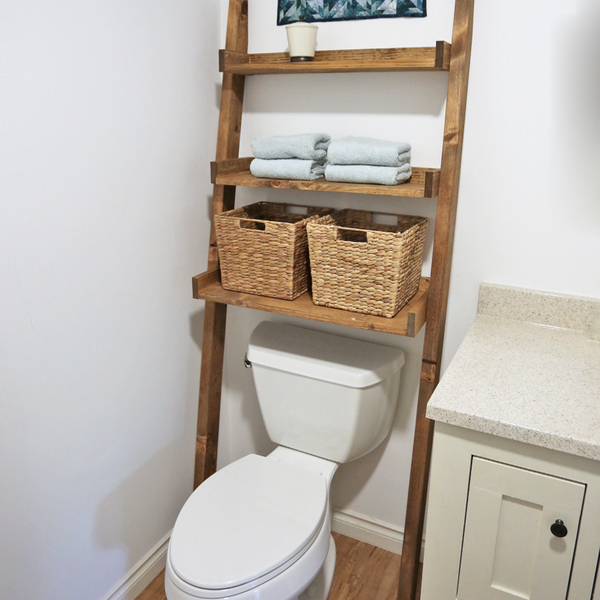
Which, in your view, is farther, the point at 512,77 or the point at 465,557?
the point at 512,77

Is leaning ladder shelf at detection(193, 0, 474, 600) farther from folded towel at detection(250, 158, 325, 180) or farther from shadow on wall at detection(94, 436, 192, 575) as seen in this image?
shadow on wall at detection(94, 436, 192, 575)

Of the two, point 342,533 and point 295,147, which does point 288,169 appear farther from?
point 342,533

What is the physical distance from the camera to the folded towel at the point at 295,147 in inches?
54.1

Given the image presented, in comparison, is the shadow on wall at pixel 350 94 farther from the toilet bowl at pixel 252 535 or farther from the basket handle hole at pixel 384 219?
the toilet bowl at pixel 252 535

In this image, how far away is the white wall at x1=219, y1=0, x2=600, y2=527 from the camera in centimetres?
129

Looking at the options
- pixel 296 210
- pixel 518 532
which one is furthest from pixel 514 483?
Result: pixel 296 210

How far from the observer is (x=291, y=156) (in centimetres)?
141

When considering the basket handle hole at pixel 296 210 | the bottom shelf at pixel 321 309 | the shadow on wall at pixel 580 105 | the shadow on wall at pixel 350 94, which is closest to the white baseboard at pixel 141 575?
the bottom shelf at pixel 321 309

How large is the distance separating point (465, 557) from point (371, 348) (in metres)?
0.63

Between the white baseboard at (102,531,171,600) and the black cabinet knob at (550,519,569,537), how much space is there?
3.91 feet

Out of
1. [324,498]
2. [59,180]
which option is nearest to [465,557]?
[324,498]

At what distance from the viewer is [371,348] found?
5.19 ft

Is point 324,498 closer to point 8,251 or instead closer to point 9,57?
point 8,251

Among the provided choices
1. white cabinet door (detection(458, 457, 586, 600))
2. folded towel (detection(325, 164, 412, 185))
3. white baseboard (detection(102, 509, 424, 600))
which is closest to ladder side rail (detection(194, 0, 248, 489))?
white baseboard (detection(102, 509, 424, 600))
